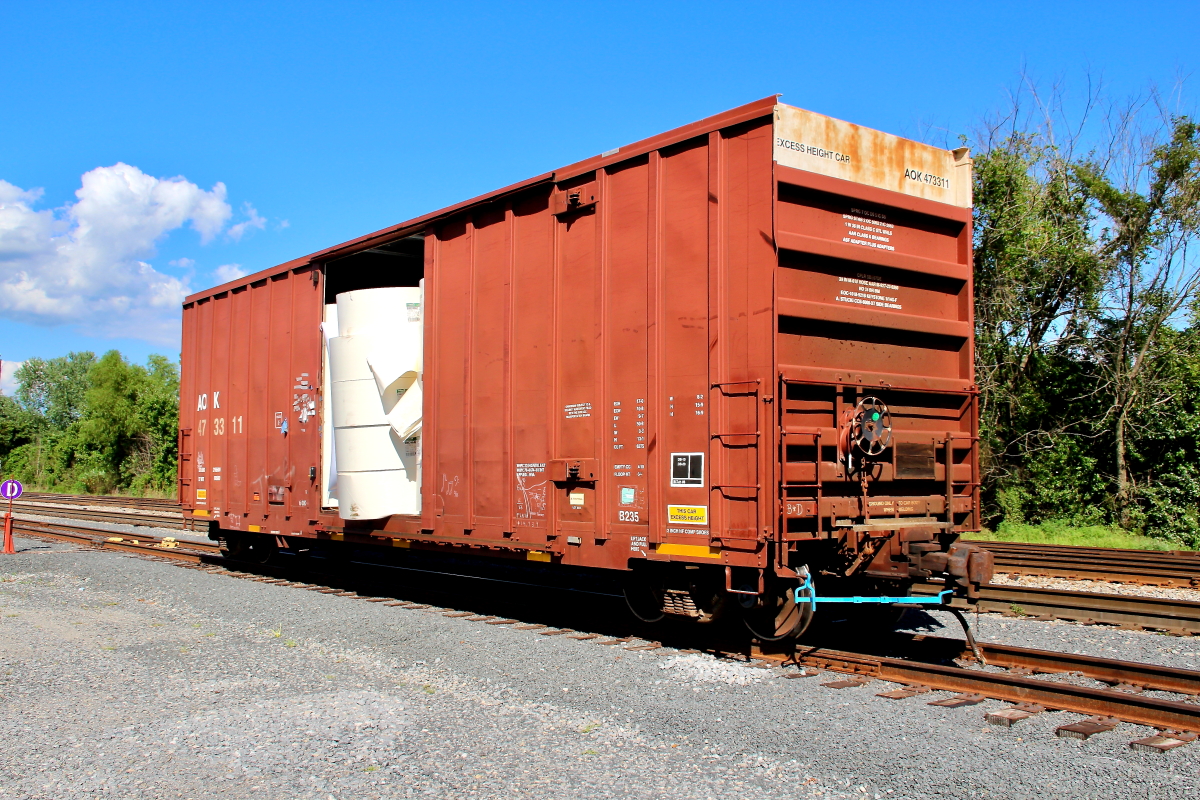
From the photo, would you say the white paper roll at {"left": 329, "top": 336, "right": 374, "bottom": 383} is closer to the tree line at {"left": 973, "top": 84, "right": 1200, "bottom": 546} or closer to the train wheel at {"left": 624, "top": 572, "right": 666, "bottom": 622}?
the train wheel at {"left": 624, "top": 572, "right": 666, "bottom": 622}

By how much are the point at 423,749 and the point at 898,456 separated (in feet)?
14.8

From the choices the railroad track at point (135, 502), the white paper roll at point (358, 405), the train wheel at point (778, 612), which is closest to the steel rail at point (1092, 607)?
the train wheel at point (778, 612)

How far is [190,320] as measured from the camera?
598 inches

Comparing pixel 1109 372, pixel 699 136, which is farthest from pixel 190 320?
pixel 1109 372

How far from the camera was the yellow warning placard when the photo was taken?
7.11 meters

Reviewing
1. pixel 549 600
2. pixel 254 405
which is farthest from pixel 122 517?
pixel 549 600

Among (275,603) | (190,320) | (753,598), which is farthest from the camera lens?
(190,320)

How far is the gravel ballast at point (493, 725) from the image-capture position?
4547 mm

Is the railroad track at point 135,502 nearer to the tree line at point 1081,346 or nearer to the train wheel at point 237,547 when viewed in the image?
the train wheel at point 237,547

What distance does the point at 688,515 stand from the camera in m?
7.21

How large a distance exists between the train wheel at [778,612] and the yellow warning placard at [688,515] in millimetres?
752

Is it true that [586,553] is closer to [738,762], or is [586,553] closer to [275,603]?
[738,762]

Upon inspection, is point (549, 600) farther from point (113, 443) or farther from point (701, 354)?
point (113, 443)

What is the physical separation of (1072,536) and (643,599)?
42.6 feet
